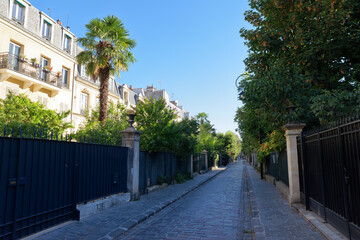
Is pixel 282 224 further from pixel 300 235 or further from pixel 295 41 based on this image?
pixel 295 41

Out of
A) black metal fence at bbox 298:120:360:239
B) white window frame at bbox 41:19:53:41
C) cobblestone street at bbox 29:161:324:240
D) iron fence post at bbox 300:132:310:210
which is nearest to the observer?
black metal fence at bbox 298:120:360:239

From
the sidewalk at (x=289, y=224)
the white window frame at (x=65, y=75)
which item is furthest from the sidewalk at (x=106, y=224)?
the white window frame at (x=65, y=75)

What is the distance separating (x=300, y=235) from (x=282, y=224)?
0.93 metres

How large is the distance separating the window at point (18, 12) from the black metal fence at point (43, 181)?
613 inches

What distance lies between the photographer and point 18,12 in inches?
696

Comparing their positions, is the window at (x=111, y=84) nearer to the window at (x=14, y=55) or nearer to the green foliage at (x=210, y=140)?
the green foliage at (x=210, y=140)

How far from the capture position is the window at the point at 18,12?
680 inches

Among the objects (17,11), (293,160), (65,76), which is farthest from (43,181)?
(65,76)

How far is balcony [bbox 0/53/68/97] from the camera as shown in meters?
15.8

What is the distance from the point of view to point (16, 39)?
1686 cm

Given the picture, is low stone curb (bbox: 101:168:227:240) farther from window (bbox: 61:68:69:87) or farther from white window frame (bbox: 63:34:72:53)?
white window frame (bbox: 63:34:72:53)

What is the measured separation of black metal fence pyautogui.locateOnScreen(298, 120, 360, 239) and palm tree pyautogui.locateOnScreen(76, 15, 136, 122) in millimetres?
12744

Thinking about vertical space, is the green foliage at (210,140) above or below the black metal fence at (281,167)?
above

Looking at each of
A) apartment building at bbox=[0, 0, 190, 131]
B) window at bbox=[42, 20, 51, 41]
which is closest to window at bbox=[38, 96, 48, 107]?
apartment building at bbox=[0, 0, 190, 131]
